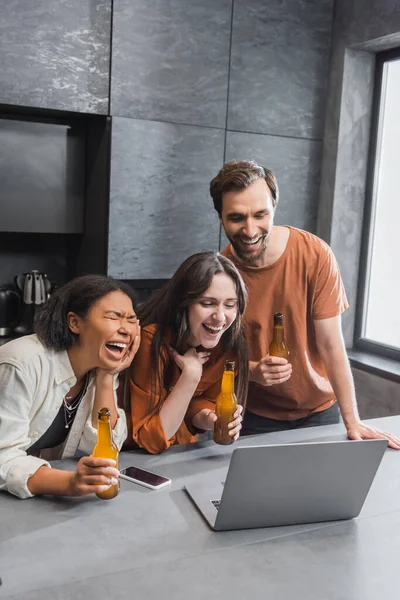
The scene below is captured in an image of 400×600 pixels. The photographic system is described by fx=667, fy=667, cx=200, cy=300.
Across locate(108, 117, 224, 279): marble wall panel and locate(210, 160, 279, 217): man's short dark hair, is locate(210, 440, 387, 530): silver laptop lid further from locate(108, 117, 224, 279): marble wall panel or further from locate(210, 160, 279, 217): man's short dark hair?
locate(108, 117, 224, 279): marble wall panel

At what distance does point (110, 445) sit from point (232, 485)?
29cm

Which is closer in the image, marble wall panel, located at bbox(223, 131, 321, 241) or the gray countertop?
the gray countertop

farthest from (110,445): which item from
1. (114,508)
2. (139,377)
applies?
(139,377)

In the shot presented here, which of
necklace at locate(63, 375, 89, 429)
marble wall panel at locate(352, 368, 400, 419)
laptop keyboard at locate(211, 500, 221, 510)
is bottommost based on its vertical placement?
marble wall panel at locate(352, 368, 400, 419)

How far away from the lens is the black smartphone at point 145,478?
1.51m

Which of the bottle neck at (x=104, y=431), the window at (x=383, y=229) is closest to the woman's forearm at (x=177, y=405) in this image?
the bottle neck at (x=104, y=431)

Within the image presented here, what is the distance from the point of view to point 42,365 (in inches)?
61.9

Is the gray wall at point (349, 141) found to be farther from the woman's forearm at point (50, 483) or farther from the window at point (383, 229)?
the woman's forearm at point (50, 483)

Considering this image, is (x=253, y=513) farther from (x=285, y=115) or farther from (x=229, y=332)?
(x=285, y=115)

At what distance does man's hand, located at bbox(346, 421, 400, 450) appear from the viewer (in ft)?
6.14

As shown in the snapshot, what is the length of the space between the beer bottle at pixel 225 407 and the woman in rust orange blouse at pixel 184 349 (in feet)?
0.06

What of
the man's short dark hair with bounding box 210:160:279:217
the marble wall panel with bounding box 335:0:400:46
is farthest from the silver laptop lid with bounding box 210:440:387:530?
the marble wall panel with bounding box 335:0:400:46

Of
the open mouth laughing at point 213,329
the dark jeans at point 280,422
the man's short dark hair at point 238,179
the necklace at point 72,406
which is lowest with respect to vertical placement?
the dark jeans at point 280,422

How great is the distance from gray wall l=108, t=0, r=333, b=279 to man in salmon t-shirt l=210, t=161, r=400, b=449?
107 centimetres
